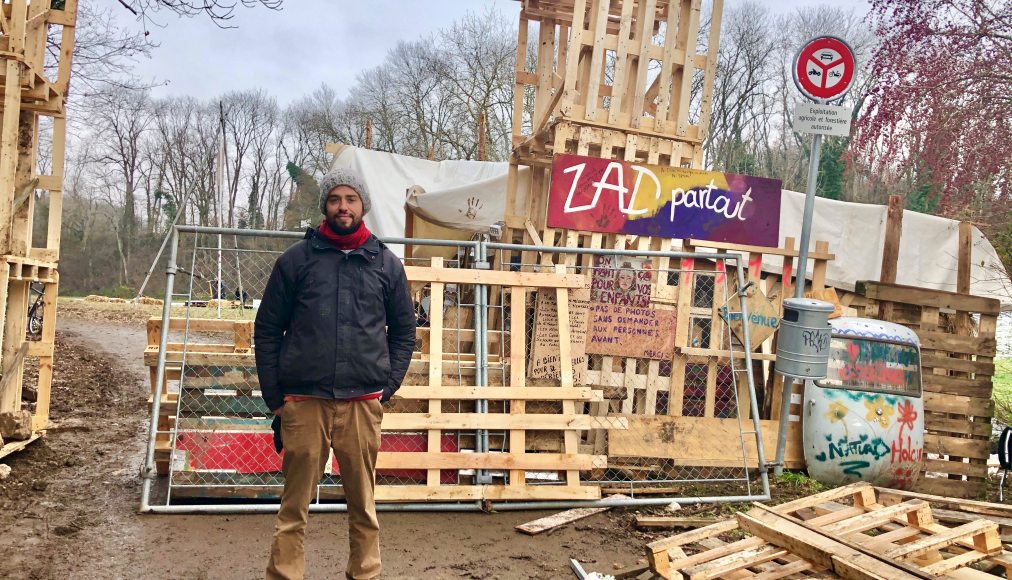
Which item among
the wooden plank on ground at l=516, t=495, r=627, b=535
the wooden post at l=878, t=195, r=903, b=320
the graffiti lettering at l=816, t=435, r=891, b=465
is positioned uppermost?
the wooden post at l=878, t=195, r=903, b=320

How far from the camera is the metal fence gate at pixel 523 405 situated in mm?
5559

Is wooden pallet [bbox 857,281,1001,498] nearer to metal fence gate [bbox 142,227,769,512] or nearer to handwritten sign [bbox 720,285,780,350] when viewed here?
handwritten sign [bbox 720,285,780,350]

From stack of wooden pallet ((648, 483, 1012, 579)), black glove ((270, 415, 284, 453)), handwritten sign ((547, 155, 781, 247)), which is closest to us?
black glove ((270, 415, 284, 453))

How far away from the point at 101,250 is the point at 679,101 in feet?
171

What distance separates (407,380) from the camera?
5867 mm

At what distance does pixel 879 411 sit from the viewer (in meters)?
6.76

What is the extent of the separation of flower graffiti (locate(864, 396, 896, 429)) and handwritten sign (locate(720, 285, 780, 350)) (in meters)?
1.09

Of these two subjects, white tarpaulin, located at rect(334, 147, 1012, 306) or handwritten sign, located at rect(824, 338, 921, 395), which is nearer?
handwritten sign, located at rect(824, 338, 921, 395)

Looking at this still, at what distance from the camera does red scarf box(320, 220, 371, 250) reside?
12.6 feet

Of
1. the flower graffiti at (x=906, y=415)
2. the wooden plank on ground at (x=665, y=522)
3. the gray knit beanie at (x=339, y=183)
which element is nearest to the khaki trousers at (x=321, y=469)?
the gray knit beanie at (x=339, y=183)

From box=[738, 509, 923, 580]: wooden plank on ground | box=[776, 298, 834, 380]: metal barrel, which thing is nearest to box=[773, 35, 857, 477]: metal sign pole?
box=[776, 298, 834, 380]: metal barrel

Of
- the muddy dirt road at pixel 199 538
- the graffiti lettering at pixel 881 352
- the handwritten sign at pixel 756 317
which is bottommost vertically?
the muddy dirt road at pixel 199 538

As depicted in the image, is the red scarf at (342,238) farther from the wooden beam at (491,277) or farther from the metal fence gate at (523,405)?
the wooden beam at (491,277)

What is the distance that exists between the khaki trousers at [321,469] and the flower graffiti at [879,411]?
4.90 metres
